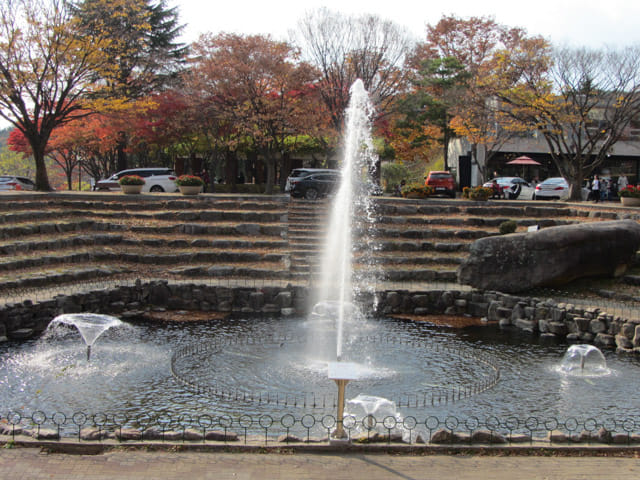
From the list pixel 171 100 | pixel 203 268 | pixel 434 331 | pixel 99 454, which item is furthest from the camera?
pixel 171 100

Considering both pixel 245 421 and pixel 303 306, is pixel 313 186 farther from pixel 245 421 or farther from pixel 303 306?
pixel 245 421

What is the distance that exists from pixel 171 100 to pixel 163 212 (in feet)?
46.8

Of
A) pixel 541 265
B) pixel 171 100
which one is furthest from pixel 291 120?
pixel 541 265

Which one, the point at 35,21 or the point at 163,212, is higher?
the point at 35,21

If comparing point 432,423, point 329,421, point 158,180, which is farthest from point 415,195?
point 329,421

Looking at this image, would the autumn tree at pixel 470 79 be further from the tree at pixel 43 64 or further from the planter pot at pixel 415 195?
the tree at pixel 43 64

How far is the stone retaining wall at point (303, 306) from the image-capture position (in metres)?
16.8

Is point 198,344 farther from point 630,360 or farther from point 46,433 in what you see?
point 630,360

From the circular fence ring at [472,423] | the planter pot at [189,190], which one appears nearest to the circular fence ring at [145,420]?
the circular fence ring at [472,423]

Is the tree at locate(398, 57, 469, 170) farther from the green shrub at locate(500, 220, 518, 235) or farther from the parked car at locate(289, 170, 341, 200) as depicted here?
the green shrub at locate(500, 220, 518, 235)

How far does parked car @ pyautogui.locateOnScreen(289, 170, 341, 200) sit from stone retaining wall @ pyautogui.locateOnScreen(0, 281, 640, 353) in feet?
42.8

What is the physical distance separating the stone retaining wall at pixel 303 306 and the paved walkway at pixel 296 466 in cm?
884

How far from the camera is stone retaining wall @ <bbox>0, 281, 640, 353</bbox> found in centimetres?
1683

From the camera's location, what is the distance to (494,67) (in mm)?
34250
